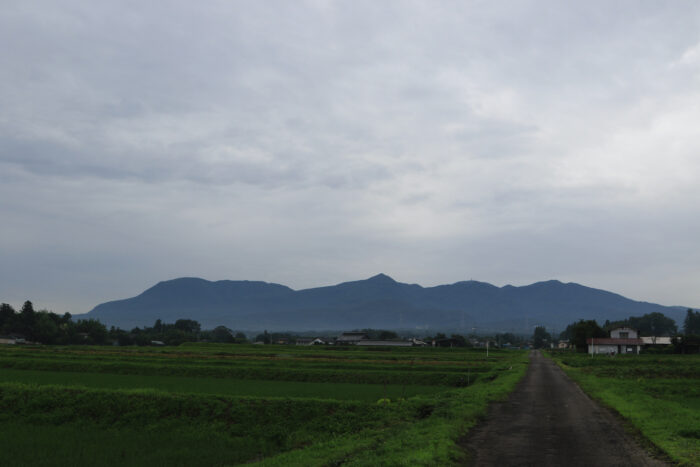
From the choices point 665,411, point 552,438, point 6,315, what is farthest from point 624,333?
point 6,315

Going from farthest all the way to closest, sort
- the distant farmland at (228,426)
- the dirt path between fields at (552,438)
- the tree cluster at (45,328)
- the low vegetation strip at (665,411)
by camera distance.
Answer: the tree cluster at (45,328)
the distant farmland at (228,426)
the low vegetation strip at (665,411)
the dirt path between fields at (552,438)

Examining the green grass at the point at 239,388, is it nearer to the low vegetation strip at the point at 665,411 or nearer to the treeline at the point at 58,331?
the low vegetation strip at the point at 665,411

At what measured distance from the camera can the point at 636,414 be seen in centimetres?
2445

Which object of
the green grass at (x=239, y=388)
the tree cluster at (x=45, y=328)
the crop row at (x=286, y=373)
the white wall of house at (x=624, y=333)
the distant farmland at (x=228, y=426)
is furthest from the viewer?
the tree cluster at (x=45, y=328)

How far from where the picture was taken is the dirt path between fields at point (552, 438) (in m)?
16.5

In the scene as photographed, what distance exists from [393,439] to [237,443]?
7.67 meters

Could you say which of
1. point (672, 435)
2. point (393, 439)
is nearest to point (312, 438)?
point (393, 439)

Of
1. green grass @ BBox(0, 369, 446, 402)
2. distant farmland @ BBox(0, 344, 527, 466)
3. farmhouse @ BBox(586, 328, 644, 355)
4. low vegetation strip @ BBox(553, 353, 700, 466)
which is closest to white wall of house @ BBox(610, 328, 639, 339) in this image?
farmhouse @ BBox(586, 328, 644, 355)

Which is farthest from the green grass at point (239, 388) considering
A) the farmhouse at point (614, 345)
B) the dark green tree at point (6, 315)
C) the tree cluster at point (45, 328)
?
the dark green tree at point (6, 315)

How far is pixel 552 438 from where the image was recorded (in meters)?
19.7

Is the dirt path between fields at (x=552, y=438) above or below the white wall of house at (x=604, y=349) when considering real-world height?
above

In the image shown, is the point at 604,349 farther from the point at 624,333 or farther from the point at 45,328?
the point at 45,328

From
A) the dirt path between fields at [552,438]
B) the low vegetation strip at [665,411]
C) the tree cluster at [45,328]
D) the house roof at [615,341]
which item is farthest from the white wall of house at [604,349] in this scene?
the tree cluster at [45,328]

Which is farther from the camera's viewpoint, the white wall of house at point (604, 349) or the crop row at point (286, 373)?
the white wall of house at point (604, 349)
